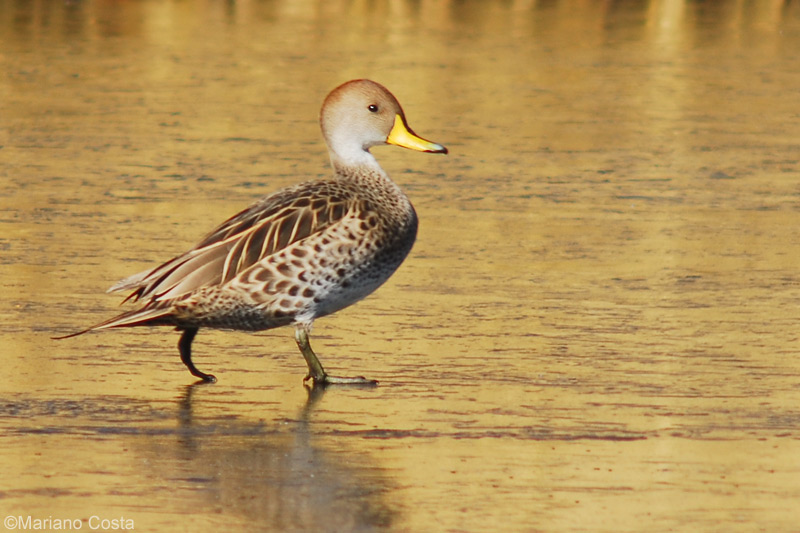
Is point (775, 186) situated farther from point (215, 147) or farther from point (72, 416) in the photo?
point (72, 416)

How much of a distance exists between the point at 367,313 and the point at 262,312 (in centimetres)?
113

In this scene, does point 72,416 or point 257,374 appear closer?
point 72,416

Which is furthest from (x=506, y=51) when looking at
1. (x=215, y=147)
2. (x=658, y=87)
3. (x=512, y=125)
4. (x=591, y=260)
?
(x=591, y=260)

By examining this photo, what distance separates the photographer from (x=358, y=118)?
7.37 metres

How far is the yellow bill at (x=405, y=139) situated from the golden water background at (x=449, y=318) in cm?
73

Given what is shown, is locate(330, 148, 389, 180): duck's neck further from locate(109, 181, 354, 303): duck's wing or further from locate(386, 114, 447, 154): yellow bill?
locate(109, 181, 354, 303): duck's wing

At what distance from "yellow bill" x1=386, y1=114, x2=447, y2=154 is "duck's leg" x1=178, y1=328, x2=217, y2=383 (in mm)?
1347

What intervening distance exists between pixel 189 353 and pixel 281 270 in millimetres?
487

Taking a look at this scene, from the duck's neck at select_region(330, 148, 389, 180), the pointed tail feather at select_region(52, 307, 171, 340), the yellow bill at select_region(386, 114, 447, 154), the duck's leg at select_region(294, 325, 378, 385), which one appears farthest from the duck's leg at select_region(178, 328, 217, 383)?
the yellow bill at select_region(386, 114, 447, 154)

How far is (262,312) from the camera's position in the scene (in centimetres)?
660

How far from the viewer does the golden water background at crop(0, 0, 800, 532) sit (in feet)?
17.0

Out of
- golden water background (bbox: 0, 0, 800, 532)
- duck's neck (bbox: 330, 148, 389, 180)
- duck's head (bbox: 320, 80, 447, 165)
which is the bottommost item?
golden water background (bbox: 0, 0, 800, 532)

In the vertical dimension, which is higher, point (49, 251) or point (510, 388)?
point (510, 388)

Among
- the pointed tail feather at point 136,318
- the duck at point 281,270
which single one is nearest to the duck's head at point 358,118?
the duck at point 281,270
